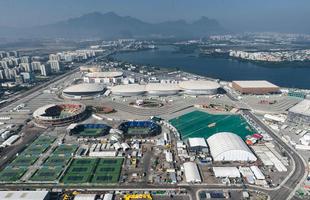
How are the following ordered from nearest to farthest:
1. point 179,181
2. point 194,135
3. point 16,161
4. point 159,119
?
point 179,181
point 16,161
point 194,135
point 159,119

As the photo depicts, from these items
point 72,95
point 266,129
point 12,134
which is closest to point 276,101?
point 266,129

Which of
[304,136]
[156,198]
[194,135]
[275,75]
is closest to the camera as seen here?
[156,198]

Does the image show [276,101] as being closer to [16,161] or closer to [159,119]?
[159,119]

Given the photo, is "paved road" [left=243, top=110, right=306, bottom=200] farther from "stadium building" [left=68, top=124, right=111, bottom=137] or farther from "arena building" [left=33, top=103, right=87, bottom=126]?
"arena building" [left=33, top=103, right=87, bottom=126]

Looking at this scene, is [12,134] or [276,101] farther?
[276,101]

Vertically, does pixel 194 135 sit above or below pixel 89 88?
below

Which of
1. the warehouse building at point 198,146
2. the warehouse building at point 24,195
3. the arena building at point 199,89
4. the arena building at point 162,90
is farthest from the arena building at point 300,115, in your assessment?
the warehouse building at point 24,195

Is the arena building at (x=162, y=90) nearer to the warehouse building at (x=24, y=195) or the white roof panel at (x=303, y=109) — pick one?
the white roof panel at (x=303, y=109)

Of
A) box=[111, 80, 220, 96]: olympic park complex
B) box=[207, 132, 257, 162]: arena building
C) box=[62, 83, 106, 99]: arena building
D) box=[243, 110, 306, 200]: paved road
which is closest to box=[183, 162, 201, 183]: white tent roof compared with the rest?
box=[207, 132, 257, 162]: arena building
